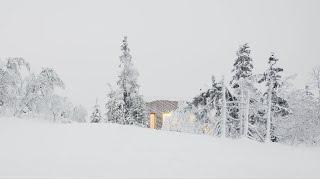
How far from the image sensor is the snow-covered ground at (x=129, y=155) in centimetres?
1382

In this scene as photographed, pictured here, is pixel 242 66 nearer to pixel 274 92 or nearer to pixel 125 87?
pixel 274 92

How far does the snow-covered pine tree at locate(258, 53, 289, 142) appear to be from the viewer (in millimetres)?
32312

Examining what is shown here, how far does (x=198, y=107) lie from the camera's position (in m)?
35.9

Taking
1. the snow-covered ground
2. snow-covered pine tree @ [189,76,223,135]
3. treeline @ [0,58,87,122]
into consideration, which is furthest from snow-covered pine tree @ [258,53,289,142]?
treeline @ [0,58,87,122]

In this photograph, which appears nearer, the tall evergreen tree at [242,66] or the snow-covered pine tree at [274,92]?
the snow-covered pine tree at [274,92]

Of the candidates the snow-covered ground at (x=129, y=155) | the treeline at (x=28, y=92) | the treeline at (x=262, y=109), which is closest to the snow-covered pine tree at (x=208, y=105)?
the treeline at (x=262, y=109)

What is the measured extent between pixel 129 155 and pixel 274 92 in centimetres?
2026

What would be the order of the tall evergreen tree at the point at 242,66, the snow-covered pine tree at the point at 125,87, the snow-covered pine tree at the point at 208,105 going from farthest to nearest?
1. the snow-covered pine tree at the point at 125,87
2. the tall evergreen tree at the point at 242,66
3. the snow-covered pine tree at the point at 208,105

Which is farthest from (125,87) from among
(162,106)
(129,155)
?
(129,155)

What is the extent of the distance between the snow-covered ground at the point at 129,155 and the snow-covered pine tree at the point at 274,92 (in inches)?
419

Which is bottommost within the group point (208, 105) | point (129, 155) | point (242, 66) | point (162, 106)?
point (129, 155)

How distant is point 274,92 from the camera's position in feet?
111

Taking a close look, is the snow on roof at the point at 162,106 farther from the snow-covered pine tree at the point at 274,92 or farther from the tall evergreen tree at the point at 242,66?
the snow-covered pine tree at the point at 274,92

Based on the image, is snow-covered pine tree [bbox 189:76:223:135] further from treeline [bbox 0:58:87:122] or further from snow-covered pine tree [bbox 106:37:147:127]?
treeline [bbox 0:58:87:122]
